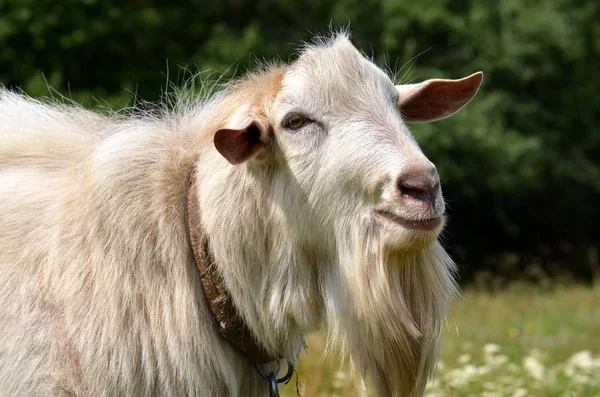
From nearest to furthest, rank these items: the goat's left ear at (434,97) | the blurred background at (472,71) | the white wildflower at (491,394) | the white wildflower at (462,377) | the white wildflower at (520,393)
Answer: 1. the goat's left ear at (434,97)
2. the white wildflower at (520,393)
3. the white wildflower at (491,394)
4. the white wildflower at (462,377)
5. the blurred background at (472,71)

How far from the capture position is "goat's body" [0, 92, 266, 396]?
3.10 meters

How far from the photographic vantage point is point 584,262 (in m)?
19.4

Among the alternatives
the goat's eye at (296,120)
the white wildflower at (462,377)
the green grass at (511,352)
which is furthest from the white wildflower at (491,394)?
the goat's eye at (296,120)

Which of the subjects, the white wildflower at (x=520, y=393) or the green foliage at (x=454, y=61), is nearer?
the white wildflower at (x=520, y=393)

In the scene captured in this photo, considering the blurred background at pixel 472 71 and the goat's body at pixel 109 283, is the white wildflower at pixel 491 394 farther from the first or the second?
the blurred background at pixel 472 71

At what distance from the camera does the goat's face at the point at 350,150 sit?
2910mm

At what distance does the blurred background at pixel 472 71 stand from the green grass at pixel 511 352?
16 cm

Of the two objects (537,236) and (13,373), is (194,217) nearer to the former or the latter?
(13,373)

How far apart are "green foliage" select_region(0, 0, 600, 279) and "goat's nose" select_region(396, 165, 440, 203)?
429 inches

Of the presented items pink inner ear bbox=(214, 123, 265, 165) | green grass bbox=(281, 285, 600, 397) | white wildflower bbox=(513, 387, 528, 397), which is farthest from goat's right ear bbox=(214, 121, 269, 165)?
white wildflower bbox=(513, 387, 528, 397)

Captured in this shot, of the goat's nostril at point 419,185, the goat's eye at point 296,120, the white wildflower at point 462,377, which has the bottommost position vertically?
the white wildflower at point 462,377

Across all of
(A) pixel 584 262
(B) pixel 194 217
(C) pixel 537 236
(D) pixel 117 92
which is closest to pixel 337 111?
(B) pixel 194 217

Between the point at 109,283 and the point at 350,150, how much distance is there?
979mm

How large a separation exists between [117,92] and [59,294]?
1251cm
